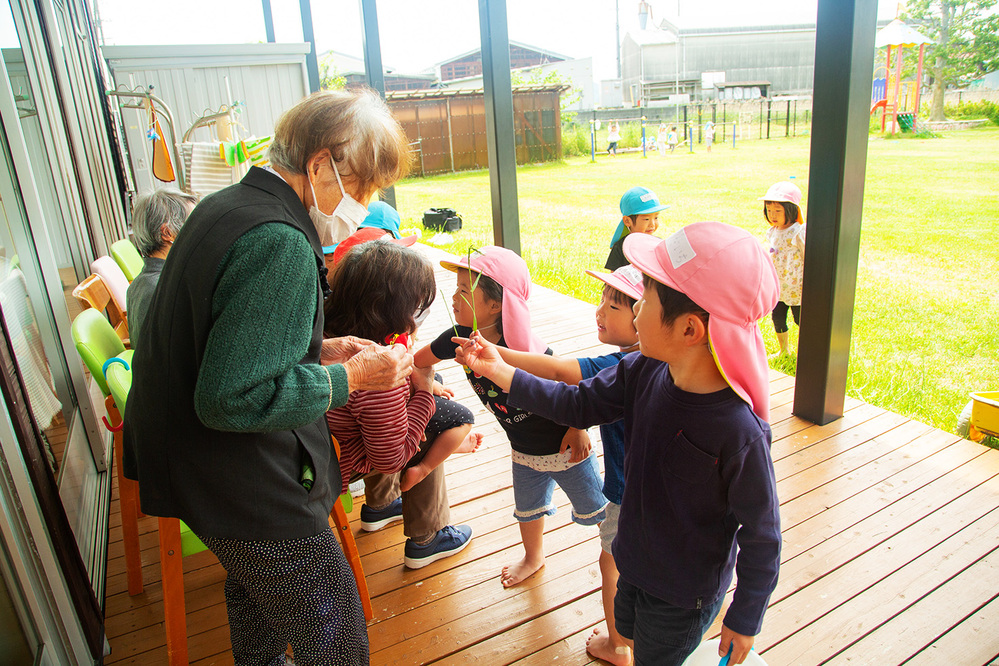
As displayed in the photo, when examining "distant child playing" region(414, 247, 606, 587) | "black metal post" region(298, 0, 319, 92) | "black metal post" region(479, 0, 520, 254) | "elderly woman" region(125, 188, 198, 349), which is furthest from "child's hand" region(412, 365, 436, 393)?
"black metal post" region(298, 0, 319, 92)

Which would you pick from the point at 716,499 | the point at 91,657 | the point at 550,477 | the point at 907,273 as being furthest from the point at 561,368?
the point at 907,273

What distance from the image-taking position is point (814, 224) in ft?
9.15

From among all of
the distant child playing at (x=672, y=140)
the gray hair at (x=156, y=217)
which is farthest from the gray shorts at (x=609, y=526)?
the distant child playing at (x=672, y=140)

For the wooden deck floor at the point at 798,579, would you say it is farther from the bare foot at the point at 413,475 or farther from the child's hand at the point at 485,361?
the child's hand at the point at 485,361

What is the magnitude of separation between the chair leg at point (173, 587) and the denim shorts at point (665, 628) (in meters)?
1.10

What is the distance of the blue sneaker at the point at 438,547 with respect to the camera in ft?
6.97

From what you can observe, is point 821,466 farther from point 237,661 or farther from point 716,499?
point 237,661

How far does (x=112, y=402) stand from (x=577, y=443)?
145 cm

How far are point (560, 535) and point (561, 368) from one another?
0.90 meters

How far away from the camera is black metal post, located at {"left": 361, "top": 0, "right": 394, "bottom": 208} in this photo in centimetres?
598

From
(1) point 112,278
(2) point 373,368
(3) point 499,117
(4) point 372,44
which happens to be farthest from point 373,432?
(4) point 372,44

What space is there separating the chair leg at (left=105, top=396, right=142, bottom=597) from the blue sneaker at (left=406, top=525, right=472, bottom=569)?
0.89 meters

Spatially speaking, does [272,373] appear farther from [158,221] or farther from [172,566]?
[158,221]

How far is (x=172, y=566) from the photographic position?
5.05 feet
